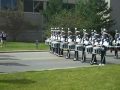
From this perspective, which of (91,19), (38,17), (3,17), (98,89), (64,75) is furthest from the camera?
(38,17)

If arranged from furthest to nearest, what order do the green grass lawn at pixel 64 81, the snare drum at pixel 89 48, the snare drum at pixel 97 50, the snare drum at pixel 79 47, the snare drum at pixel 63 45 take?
the snare drum at pixel 63 45
the snare drum at pixel 79 47
the snare drum at pixel 89 48
the snare drum at pixel 97 50
the green grass lawn at pixel 64 81

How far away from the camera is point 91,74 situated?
704 inches

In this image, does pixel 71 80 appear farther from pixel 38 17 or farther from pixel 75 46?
pixel 38 17

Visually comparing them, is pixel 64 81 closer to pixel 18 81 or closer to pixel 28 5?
pixel 18 81

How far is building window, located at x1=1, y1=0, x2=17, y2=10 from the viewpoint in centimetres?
7112

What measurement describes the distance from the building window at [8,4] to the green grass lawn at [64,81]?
53.7m

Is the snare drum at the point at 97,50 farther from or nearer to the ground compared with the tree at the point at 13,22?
nearer to the ground

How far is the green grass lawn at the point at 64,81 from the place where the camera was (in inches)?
563

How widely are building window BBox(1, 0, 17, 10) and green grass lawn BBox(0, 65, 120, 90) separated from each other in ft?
176

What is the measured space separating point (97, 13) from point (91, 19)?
293cm

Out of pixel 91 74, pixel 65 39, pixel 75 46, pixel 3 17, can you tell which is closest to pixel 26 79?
pixel 91 74

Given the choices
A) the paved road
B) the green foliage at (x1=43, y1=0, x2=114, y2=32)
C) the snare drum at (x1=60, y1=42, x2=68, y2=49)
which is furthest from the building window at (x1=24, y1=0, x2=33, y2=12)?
the paved road

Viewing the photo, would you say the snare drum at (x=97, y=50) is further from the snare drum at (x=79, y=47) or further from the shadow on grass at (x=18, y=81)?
the shadow on grass at (x=18, y=81)

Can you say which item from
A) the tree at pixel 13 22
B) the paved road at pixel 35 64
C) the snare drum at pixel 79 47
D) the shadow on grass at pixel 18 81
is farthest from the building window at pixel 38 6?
the shadow on grass at pixel 18 81
